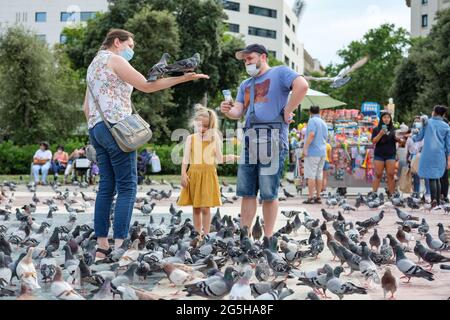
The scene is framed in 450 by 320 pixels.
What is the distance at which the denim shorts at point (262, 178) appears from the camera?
661 centimetres

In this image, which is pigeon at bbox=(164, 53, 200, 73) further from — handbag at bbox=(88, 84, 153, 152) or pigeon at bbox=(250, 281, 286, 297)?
pigeon at bbox=(250, 281, 286, 297)

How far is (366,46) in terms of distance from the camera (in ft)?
203

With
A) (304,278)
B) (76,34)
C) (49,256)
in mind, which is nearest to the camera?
(304,278)

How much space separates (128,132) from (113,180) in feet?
1.87

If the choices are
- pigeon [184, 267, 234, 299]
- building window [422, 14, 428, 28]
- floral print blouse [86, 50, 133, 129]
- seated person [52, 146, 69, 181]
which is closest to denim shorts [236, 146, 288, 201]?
floral print blouse [86, 50, 133, 129]

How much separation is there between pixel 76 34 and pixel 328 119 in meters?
40.6

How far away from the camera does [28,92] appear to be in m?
32.1

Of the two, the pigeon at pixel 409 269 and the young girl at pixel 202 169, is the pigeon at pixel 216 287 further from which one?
the young girl at pixel 202 169

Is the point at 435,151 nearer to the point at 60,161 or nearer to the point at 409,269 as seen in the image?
the point at 409,269

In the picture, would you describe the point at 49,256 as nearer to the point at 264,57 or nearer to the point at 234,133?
the point at 264,57

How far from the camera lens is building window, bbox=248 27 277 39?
79194 mm

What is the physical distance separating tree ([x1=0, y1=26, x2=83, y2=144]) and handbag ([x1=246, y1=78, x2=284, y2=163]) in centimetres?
2657
